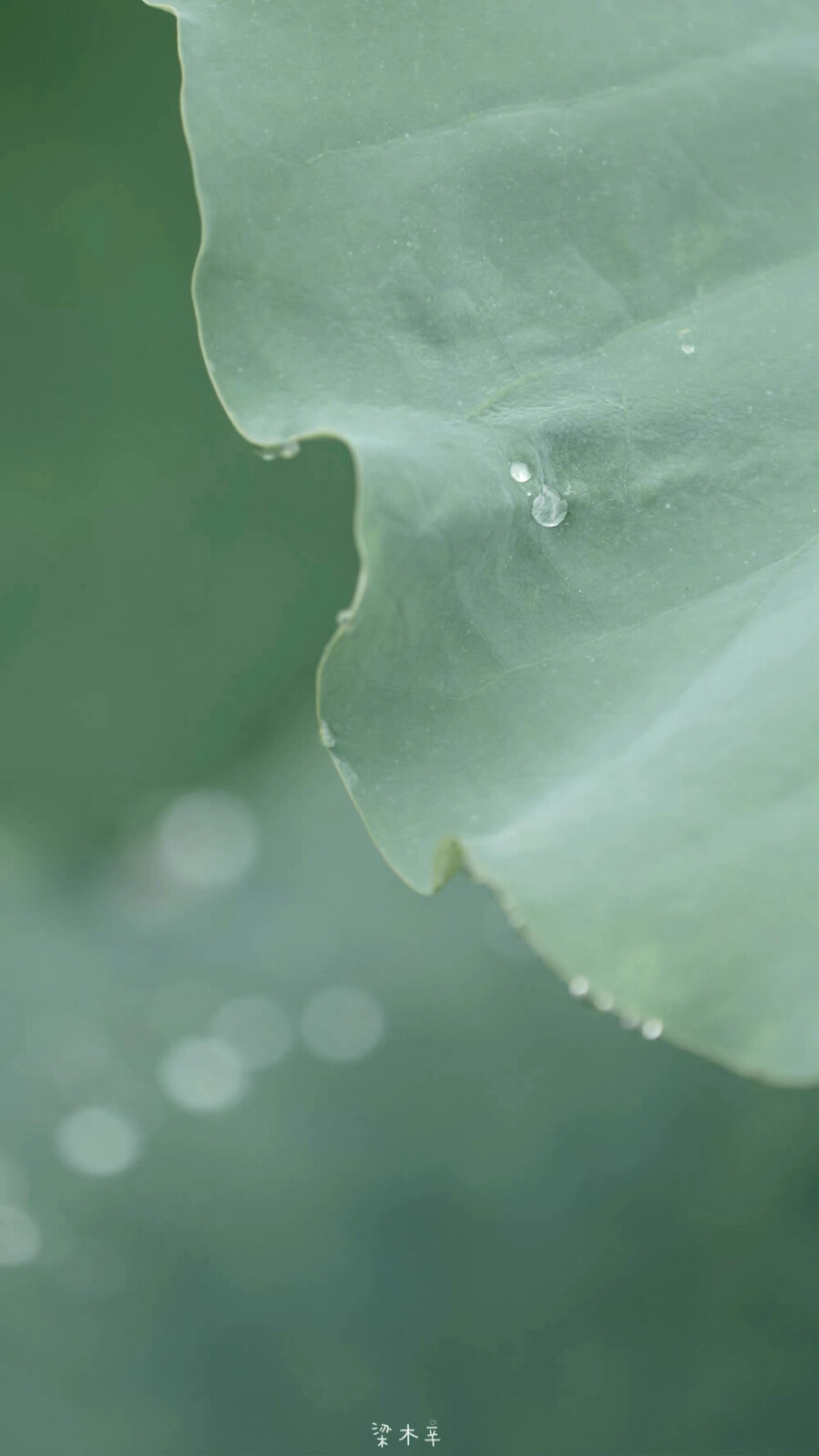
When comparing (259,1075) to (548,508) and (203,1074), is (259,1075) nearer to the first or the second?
(203,1074)

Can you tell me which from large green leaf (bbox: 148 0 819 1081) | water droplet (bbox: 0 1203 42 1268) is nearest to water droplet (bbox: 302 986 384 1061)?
water droplet (bbox: 0 1203 42 1268)

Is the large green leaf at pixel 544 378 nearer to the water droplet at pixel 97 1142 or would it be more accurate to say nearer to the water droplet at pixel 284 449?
the water droplet at pixel 284 449

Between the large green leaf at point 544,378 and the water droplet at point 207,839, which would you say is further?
the water droplet at point 207,839

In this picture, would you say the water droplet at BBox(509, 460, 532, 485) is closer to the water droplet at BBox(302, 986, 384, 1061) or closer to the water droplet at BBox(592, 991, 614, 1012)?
the water droplet at BBox(592, 991, 614, 1012)

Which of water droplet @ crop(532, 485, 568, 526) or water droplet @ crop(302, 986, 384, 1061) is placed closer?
water droplet @ crop(532, 485, 568, 526)

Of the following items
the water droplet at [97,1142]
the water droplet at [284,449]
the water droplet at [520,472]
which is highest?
the water droplet at [284,449]

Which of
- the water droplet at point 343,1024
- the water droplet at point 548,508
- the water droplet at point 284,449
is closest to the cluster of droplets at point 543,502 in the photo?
the water droplet at point 548,508

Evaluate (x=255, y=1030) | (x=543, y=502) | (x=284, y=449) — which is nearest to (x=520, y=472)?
(x=543, y=502)
